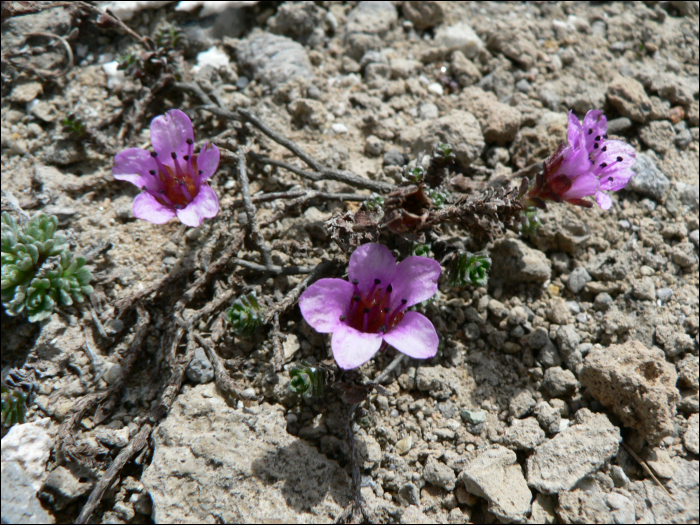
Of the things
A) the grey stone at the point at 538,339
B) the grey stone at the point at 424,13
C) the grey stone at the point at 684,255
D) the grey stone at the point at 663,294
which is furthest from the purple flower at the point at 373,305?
the grey stone at the point at 424,13

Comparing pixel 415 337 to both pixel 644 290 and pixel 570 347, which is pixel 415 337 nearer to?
pixel 570 347

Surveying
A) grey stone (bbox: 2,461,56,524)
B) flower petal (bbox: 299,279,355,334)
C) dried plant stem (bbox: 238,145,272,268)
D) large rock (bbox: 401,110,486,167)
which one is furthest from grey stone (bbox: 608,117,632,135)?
grey stone (bbox: 2,461,56,524)

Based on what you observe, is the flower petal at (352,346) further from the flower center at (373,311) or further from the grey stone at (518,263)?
the grey stone at (518,263)

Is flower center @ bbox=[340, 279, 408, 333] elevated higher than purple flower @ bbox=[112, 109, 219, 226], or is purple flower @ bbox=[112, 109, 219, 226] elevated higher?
purple flower @ bbox=[112, 109, 219, 226]

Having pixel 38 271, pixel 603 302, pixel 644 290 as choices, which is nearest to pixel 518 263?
pixel 603 302

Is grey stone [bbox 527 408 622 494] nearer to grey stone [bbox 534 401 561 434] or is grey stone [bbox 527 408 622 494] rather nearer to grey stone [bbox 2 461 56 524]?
grey stone [bbox 534 401 561 434]

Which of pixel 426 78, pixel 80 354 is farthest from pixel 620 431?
pixel 80 354
